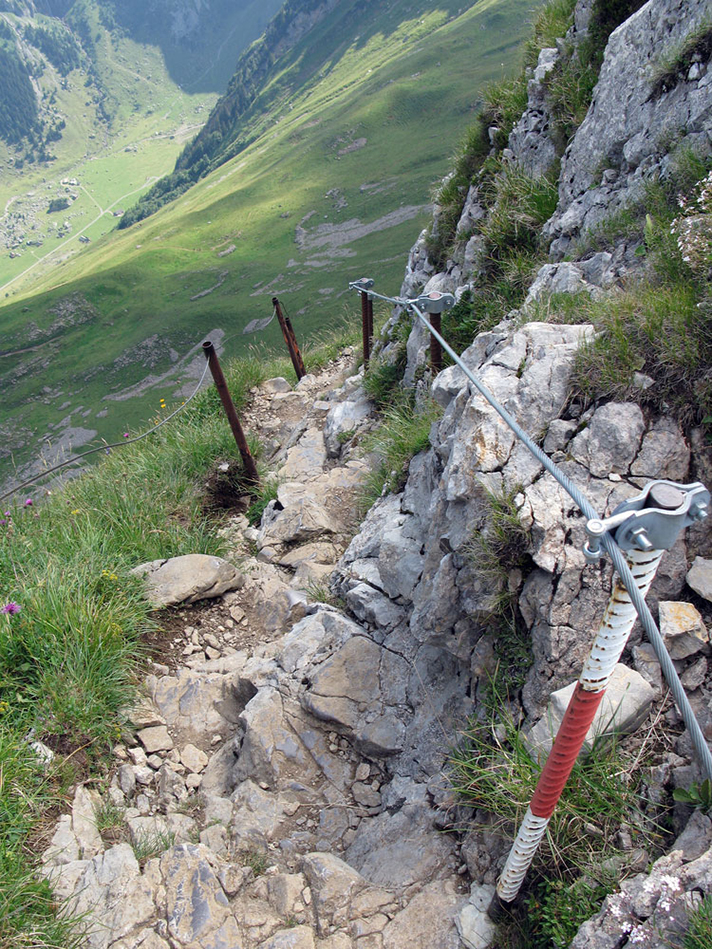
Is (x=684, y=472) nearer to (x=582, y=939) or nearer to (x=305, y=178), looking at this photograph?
(x=582, y=939)

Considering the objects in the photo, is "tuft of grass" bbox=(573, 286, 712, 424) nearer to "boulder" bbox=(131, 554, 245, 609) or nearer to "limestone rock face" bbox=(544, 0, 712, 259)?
"limestone rock face" bbox=(544, 0, 712, 259)

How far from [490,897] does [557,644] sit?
53.7 inches

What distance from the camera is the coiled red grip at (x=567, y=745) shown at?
2.16 meters

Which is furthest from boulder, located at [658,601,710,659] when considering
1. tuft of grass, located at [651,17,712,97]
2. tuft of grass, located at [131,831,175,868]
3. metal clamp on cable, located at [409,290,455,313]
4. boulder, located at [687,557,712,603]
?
tuft of grass, located at [651,17,712,97]

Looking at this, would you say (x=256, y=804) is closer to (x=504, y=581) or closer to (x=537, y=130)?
(x=504, y=581)

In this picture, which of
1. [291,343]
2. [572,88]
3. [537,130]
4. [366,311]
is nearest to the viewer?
[572,88]

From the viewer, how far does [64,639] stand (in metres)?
4.47

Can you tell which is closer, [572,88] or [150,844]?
[150,844]

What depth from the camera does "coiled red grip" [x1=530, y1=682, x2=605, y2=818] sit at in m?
2.16

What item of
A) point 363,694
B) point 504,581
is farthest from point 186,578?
point 504,581

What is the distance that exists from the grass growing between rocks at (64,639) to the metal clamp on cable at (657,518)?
3.52m

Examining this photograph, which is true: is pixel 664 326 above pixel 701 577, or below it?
above

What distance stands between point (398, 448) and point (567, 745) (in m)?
4.12

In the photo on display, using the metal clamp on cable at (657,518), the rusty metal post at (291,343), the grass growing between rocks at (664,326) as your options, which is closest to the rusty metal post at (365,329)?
the rusty metal post at (291,343)
